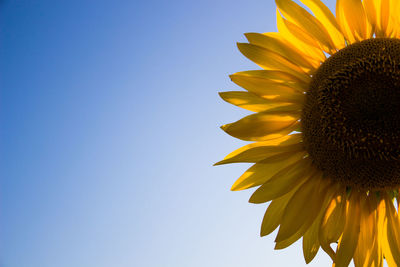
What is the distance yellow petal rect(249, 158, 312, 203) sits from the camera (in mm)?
2510

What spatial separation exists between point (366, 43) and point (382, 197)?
1002mm

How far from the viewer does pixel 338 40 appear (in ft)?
8.58

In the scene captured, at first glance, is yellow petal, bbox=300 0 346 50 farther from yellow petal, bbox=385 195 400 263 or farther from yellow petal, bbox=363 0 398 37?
yellow petal, bbox=385 195 400 263

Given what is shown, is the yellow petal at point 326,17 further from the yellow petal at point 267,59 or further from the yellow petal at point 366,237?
the yellow petal at point 366,237

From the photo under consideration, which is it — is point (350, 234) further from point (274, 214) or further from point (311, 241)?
point (274, 214)

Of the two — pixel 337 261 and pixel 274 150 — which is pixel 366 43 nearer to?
pixel 274 150

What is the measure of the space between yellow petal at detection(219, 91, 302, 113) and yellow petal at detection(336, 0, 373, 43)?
583 millimetres

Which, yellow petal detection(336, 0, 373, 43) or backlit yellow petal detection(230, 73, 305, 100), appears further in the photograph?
backlit yellow petal detection(230, 73, 305, 100)

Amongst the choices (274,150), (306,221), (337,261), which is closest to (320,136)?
(274,150)

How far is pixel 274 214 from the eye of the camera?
254 centimetres

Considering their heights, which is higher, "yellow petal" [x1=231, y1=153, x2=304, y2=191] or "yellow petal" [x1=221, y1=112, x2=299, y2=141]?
"yellow petal" [x1=221, y1=112, x2=299, y2=141]

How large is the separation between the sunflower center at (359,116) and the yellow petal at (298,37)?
0.43 feet

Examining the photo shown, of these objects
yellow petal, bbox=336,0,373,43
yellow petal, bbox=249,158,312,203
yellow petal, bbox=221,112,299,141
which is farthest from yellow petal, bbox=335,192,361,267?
yellow petal, bbox=336,0,373,43

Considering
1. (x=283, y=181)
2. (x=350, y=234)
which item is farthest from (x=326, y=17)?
(x=350, y=234)
